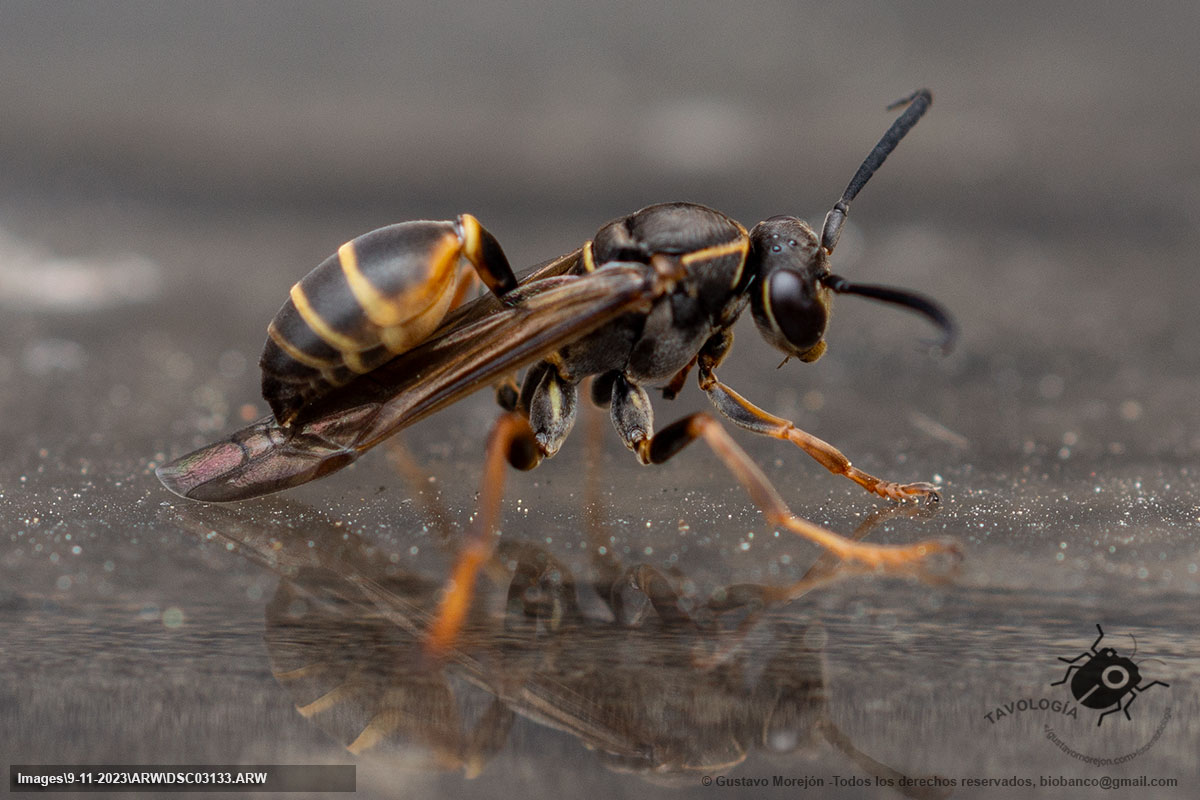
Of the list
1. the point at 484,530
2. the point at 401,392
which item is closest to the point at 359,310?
the point at 401,392

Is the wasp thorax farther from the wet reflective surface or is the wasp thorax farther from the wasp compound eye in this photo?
the wet reflective surface

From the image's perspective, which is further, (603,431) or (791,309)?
(603,431)

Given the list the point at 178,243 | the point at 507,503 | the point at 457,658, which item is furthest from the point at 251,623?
the point at 178,243

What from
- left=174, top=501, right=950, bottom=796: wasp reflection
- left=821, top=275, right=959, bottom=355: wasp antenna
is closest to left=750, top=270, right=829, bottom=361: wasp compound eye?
left=821, top=275, right=959, bottom=355: wasp antenna

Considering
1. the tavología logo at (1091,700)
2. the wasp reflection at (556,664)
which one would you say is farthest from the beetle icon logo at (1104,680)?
the wasp reflection at (556,664)

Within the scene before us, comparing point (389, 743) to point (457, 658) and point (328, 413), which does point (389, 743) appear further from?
point (328, 413)

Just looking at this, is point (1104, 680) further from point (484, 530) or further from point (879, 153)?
point (879, 153)
